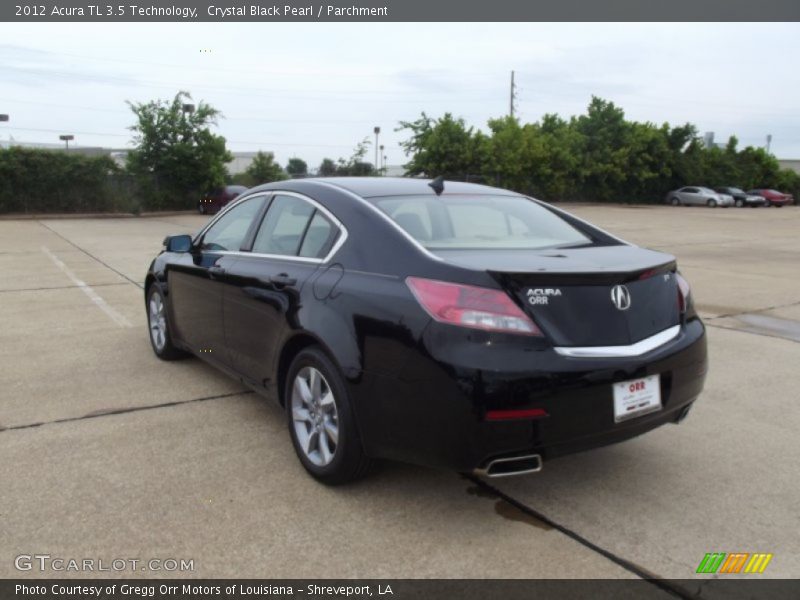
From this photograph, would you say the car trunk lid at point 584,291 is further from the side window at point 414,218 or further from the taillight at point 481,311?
the side window at point 414,218

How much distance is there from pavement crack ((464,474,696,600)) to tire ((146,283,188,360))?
3.00 metres

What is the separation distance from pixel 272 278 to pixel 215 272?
85cm

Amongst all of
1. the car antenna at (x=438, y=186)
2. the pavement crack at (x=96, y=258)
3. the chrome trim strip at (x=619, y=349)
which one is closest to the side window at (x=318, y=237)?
the car antenna at (x=438, y=186)

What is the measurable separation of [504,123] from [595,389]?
40088mm

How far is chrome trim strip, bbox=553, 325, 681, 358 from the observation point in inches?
114

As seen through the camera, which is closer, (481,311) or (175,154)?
(481,311)

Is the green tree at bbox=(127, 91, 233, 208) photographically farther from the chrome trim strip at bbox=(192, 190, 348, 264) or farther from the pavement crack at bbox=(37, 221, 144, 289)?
the chrome trim strip at bbox=(192, 190, 348, 264)

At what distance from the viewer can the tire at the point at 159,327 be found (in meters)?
5.57

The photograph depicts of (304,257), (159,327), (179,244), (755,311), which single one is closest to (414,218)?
(304,257)

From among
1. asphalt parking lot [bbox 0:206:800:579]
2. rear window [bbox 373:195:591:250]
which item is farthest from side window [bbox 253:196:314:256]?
asphalt parking lot [bbox 0:206:800:579]

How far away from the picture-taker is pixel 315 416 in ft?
11.5

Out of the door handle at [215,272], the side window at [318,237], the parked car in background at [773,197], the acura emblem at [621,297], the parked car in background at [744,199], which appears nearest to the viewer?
the acura emblem at [621,297]

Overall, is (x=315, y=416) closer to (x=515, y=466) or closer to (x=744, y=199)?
(x=515, y=466)

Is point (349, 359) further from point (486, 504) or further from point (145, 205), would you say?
point (145, 205)
